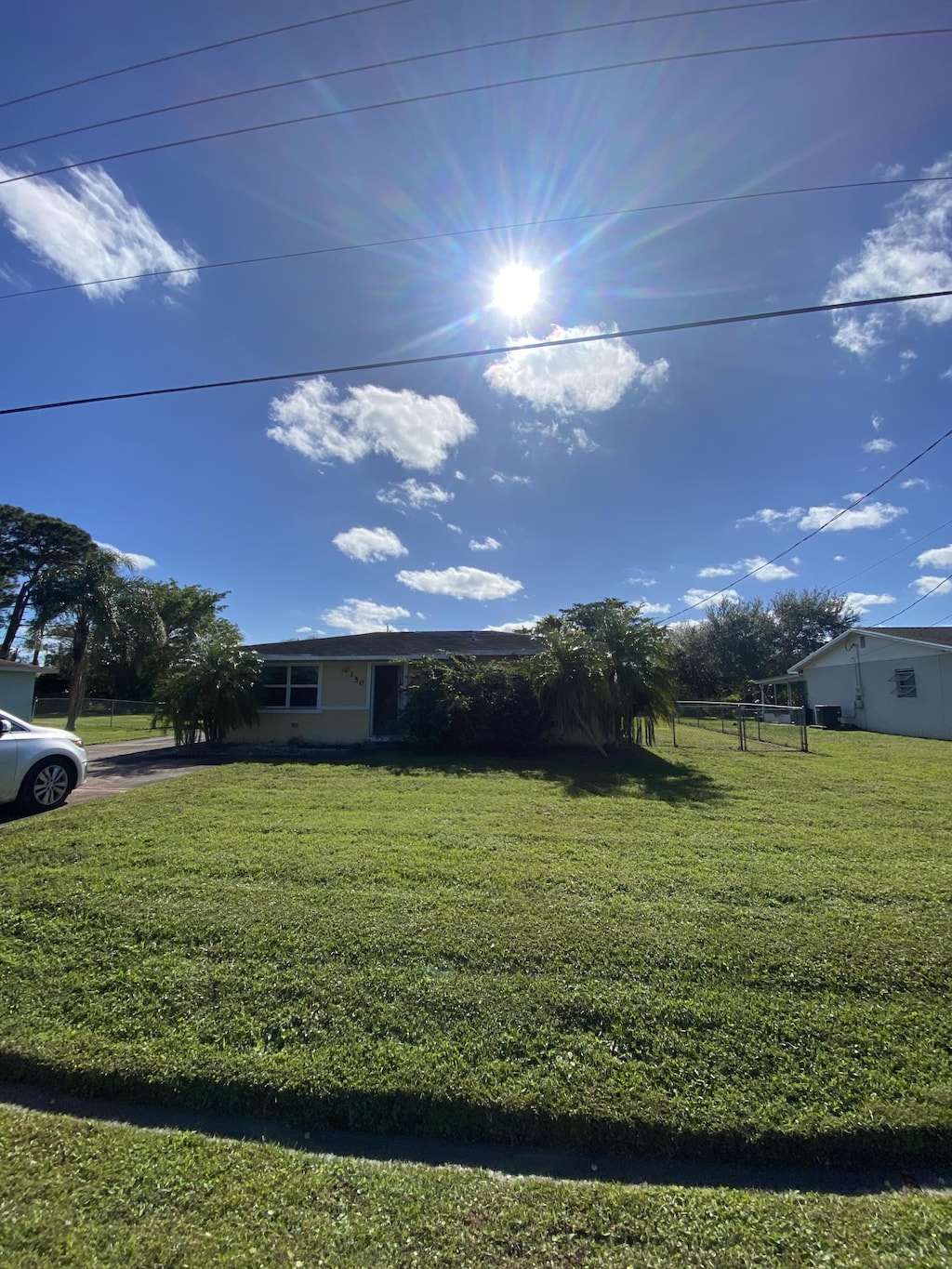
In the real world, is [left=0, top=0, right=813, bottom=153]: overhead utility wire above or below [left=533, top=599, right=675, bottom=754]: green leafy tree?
above

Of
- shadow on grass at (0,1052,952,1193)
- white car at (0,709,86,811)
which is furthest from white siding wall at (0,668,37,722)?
shadow on grass at (0,1052,952,1193)

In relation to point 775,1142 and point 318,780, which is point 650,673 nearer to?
point 318,780

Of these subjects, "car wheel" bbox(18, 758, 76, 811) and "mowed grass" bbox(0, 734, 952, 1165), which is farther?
"car wheel" bbox(18, 758, 76, 811)

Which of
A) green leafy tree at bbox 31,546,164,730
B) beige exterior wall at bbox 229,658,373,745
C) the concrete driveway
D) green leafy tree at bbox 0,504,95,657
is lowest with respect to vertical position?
the concrete driveway

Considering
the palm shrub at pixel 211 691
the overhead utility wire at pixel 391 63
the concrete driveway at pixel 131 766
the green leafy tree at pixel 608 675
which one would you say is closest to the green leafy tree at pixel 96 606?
the concrete driveway at pixel 131 766

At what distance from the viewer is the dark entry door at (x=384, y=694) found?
14781mm

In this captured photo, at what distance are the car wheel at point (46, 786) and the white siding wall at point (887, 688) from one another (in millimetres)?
22459

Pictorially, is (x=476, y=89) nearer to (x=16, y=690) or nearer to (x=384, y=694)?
(x=384, y=694)

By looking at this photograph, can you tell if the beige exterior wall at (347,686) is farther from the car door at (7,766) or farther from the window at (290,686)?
the car door at (7,766)

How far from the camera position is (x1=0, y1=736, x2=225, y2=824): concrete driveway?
26.6 feet

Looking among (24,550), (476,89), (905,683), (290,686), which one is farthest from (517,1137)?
(24,550)

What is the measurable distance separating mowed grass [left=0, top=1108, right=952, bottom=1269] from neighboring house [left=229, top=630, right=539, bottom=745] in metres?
12.1

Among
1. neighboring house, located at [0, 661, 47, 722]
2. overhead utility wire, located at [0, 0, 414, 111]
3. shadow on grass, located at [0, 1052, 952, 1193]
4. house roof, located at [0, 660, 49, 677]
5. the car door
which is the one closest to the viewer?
shadow on grass, located at [0, 1052, 952, 1193]

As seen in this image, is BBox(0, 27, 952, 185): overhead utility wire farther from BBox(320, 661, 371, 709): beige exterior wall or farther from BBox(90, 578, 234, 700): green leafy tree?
BBox(90, 578, 234, 700): green leafy tree
